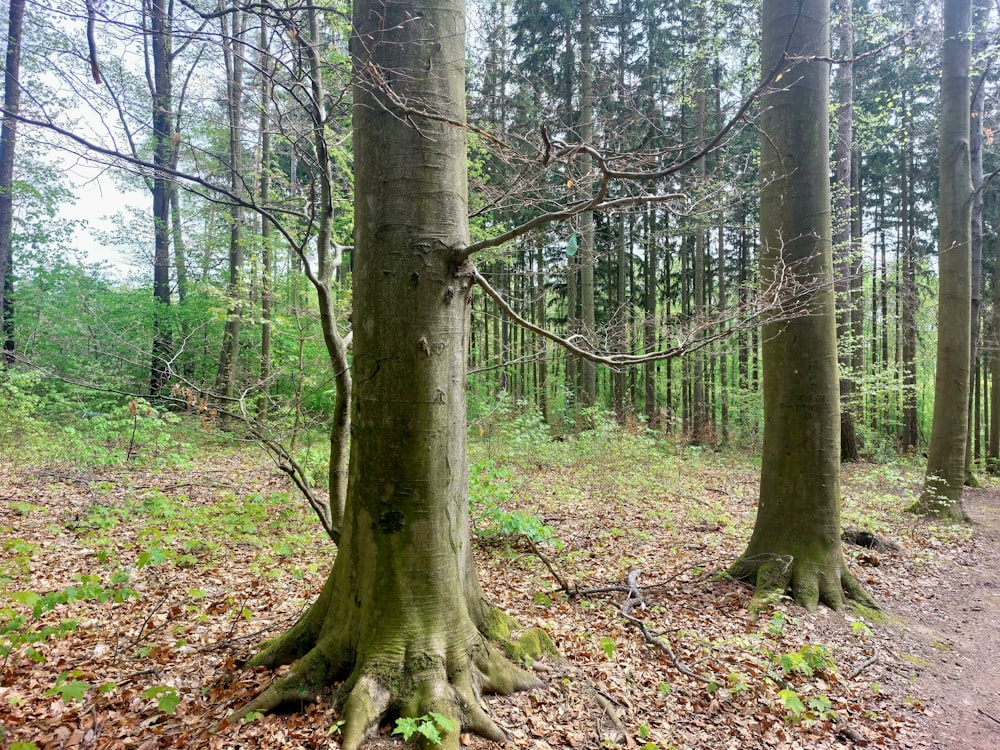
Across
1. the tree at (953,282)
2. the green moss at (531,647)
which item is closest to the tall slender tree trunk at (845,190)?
the tree at (953,282)

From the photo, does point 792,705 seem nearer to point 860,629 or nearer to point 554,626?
point 554,626

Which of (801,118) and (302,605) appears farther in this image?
(801,118)

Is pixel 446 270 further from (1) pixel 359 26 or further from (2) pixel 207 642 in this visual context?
(2) pixel 207 642

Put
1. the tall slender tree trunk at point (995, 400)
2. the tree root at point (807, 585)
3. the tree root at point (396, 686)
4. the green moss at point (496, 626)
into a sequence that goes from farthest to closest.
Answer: the tall slender tree trunk at point (995, 400) → the tree root at point (807, 585) → the green moss at point (496, 626) → the tree root at point (396, 686)

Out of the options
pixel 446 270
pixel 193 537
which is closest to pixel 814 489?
pixel 446 270

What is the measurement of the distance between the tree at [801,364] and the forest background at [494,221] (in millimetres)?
405

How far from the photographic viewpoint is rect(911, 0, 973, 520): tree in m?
7.31

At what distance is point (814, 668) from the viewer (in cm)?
325

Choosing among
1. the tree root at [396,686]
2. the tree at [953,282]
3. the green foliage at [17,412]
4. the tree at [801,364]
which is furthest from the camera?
the green foliage at [17,412]

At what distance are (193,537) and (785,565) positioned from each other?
6024mm

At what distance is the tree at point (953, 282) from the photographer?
7.31 m

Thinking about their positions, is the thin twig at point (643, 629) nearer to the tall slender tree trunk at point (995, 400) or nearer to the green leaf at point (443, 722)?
the green leaf at point (443, 722)

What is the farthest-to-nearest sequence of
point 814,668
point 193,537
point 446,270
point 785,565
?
1. point 193,537
2. point 785,565
3. point 814,668
4. point 446,270

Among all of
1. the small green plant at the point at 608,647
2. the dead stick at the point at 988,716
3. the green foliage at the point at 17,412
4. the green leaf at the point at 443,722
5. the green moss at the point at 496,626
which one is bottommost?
the dead stick at the point at 988,716
